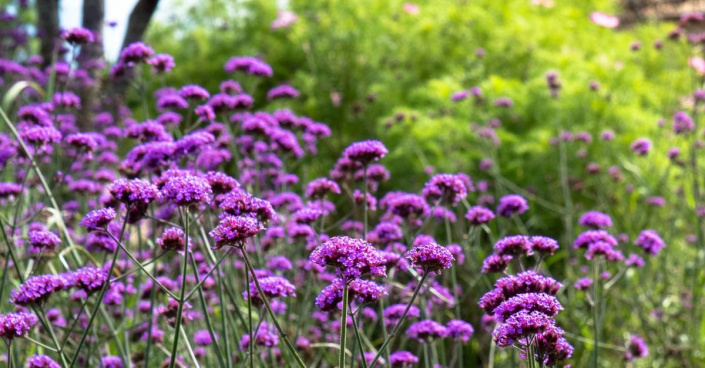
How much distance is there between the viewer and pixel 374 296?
2.07 meters

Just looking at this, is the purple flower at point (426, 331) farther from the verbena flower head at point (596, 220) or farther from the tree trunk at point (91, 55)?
the tree trunk at point (91, 55)

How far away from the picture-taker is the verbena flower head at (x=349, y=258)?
1.71 metres

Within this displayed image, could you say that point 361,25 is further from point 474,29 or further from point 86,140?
point 86,140

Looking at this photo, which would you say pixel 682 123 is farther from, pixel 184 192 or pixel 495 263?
pixel 184 192

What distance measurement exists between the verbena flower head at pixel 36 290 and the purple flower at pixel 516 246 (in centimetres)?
139

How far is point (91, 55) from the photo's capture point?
24.9 feet

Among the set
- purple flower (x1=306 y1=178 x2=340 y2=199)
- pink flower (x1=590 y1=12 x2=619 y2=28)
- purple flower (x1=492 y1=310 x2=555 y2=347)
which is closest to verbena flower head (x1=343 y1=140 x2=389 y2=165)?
purple flower (x1=306 y1=178 x2=340 y2=199)

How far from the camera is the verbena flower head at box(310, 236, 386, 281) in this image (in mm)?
1706

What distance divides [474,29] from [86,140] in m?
5.59

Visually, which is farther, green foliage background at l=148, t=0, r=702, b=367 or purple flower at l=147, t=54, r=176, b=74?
green foliage background at l=148, t=0, r=702, b=367

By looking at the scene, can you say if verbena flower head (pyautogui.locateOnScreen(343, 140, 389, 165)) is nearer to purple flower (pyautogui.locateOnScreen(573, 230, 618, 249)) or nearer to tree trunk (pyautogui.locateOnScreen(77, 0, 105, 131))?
purple flower (pyautogui.locateOnScreen(573, 230, 618, 249))

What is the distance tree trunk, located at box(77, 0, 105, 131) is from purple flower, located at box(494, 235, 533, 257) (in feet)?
18.3

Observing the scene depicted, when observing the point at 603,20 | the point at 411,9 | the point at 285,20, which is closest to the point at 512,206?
the point at 411,9

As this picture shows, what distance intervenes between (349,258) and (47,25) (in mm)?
7646
